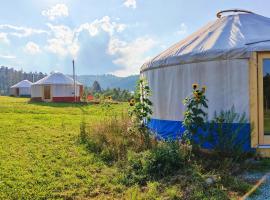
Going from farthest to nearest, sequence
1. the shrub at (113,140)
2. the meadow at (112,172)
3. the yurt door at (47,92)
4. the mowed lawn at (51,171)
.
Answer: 1. the yurt door at (47,92)
2. the shrub at (113,140)
3. the mowed lawn at (51,171)
4. the meadow at (112,172)

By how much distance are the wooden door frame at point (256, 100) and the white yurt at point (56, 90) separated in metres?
18.5

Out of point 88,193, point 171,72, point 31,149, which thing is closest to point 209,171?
point 88,193

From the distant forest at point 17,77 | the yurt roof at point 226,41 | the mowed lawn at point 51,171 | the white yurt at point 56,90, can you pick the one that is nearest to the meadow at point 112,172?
the mowed lawn at point 51,171

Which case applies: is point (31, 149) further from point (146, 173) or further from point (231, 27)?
point (231, 27)

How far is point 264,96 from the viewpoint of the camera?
5621mm

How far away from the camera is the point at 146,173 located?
4719mm

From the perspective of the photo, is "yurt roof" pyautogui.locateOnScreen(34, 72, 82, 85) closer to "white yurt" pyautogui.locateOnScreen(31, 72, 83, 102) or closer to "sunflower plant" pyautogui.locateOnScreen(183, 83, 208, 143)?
"white yurt" pyautogui.locateOnScreen(31, 72, 83, 102)

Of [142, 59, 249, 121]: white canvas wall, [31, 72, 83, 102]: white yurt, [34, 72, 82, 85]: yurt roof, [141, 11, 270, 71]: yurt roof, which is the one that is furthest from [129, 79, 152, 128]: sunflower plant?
[34, 72, 82, 85]: yurt roof

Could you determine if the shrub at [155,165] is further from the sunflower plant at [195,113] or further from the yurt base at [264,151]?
the yurt base at [264,151]

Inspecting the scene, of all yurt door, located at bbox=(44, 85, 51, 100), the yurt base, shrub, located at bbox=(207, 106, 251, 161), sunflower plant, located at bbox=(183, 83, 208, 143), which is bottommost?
the yurt base

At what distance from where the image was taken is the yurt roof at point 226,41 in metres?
5.58

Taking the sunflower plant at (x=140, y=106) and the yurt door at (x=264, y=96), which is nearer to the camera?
the yurt door at (x=264, y=96)

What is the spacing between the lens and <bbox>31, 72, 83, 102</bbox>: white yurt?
23250 millimetres

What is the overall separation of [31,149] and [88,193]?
8.63 feet
